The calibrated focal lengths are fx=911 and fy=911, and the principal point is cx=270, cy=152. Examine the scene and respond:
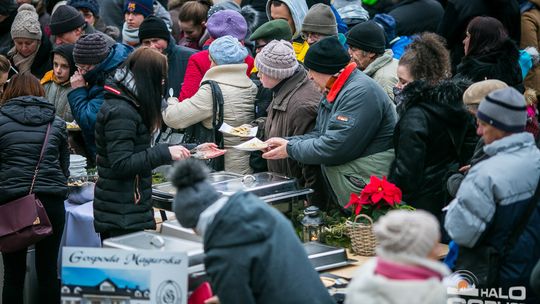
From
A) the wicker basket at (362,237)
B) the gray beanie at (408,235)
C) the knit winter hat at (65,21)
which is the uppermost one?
the gray beanie at (408,235)

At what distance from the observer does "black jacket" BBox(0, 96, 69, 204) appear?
5895 mm

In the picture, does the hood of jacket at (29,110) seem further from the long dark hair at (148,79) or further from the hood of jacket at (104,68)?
the long dark hair at (148,79)

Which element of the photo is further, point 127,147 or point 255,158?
point 255,158

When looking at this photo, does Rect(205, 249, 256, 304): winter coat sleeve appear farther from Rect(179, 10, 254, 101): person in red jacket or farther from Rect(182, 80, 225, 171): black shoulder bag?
Rect(179, 10, 254, 101): person in red jacket

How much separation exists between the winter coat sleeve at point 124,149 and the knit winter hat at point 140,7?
3688 mm

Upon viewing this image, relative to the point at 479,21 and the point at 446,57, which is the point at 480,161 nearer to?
the point at 446,57

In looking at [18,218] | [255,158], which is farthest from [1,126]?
[255,158]

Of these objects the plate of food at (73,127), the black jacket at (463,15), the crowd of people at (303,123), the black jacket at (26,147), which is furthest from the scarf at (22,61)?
the black jacket at (463,15)

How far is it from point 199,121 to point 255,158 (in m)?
0.52

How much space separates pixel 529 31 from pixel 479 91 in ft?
10.1

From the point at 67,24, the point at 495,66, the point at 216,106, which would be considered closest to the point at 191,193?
the point at 216,106

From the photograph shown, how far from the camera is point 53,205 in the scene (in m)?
6.06

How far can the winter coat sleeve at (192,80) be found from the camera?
7113mm

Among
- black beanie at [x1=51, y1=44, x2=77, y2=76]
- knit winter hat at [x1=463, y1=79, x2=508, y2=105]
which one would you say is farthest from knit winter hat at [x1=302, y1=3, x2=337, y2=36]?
knit winter hat at [x1=463, y1=79, x2=508, y2=105]
